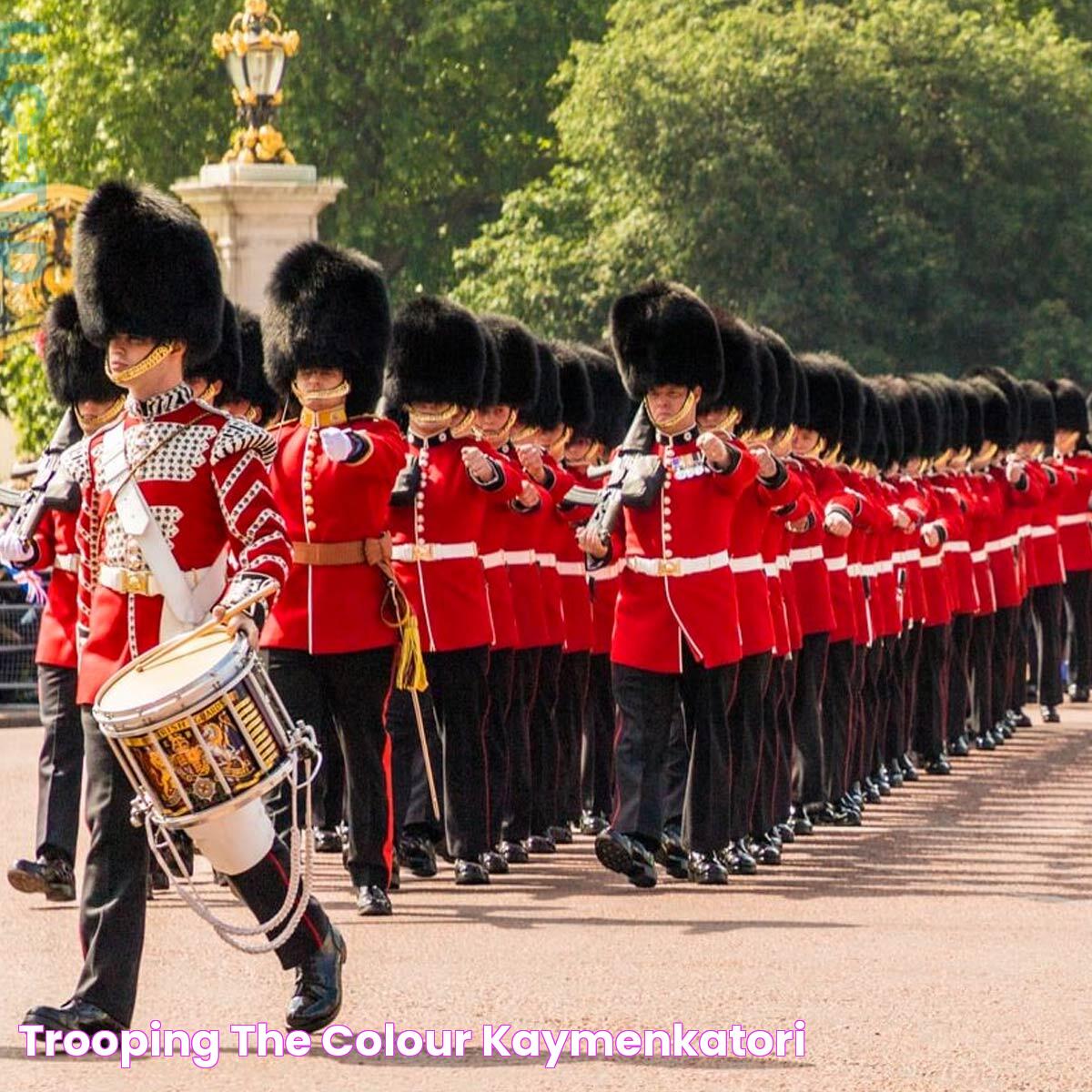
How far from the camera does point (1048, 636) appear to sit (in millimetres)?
16641

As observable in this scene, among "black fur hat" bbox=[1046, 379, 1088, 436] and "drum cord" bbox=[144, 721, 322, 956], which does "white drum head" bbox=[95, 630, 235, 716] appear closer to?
"drum cord" bbox=[144, 721, 322, 956]

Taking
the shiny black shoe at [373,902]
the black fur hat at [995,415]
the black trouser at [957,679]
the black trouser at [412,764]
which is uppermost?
the black fur hat at [995,415]

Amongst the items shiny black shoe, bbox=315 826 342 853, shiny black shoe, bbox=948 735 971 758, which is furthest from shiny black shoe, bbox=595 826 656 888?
shiny black shoe, bbox=948 735 971 758

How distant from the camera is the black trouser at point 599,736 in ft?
37.7

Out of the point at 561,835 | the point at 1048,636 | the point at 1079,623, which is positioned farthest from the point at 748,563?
the point at 1079,623

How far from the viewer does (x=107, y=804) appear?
6.48m

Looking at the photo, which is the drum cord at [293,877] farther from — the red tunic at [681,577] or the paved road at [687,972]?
the red tunic at [681,577]

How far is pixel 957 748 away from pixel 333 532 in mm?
6265

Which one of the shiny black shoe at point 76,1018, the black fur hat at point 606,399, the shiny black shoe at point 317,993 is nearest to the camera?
the shiny black shoe at point 76,1018

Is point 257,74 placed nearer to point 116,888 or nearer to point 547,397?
point 547,397

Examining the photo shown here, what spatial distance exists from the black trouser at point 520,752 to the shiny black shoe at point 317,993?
353cm

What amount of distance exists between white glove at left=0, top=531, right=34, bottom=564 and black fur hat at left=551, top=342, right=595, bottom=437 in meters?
3.60

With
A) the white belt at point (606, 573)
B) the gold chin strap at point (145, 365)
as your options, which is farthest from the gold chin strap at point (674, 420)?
the gold chin strap at point (145, 365)

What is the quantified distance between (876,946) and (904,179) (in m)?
25.1
